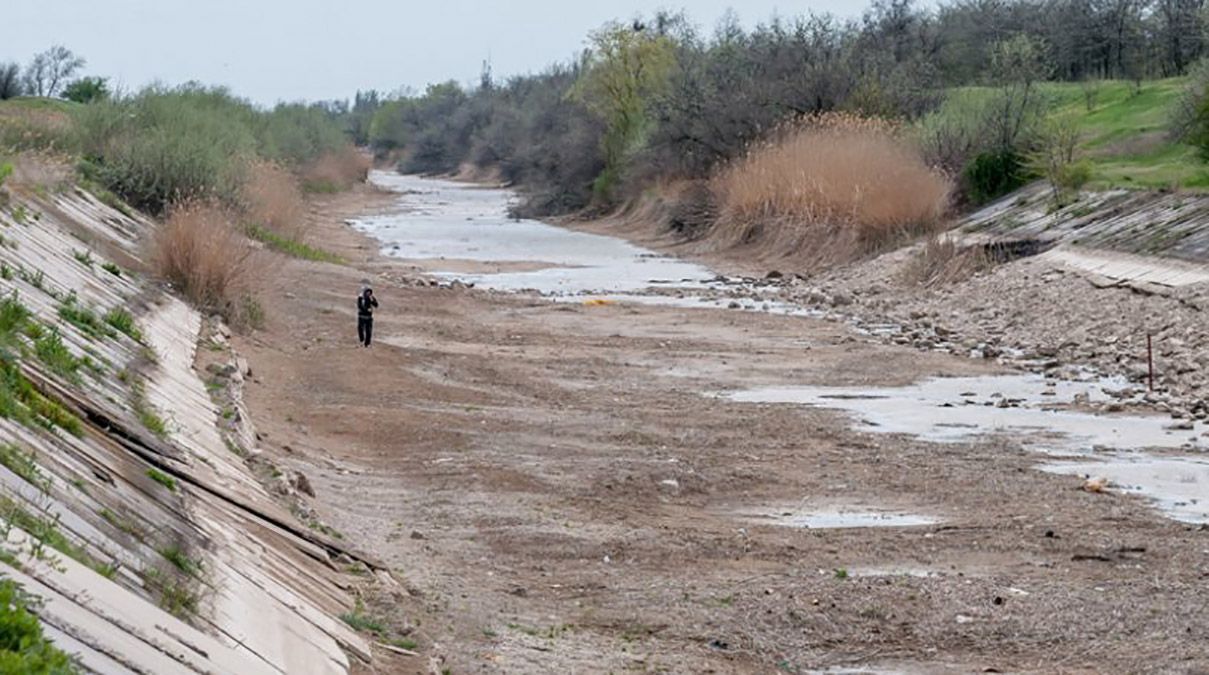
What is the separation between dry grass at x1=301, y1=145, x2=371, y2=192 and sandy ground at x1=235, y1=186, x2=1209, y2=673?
64.6 meters

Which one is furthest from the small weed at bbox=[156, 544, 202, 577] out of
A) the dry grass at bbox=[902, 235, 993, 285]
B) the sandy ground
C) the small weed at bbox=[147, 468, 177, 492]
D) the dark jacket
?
the dry grass at bbox=[902, 235, 993, 285]

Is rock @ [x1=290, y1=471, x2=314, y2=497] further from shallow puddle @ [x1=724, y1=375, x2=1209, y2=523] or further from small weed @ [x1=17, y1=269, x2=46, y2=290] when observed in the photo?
shallow puddle @ [x1=724, y1=375, x2=1209, y2=523]

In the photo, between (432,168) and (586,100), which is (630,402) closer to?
(586,100)

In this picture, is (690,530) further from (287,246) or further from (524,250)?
(524,250)

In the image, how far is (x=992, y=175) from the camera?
4738 cm

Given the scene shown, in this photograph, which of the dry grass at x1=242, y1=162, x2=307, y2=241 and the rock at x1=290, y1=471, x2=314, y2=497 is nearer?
the rock at x1=290, y1=471, x2=314, y2=497

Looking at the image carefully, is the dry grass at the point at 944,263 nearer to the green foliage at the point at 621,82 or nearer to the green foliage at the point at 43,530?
the green foliage at the point at 43,530

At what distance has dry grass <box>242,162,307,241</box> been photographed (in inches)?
1724

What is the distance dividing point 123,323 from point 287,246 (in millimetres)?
25066

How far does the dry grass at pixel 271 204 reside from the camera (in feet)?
144

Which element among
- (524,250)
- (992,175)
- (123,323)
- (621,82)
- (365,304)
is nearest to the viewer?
(123,323)

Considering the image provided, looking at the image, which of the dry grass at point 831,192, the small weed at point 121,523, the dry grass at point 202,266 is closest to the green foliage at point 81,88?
the dry grass at point 831,192

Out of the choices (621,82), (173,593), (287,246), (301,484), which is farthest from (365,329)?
(621,82)

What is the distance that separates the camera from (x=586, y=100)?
8675 cm
